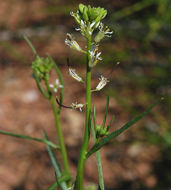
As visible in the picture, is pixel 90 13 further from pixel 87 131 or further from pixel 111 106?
pixel 111 106

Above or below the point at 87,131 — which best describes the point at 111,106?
below

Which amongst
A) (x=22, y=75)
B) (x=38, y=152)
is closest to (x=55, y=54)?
(x=22, y=75)

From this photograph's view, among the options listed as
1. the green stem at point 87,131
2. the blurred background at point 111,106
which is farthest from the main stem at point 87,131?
the blurred background at point 111,106

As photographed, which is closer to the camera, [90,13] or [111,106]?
[90,13]

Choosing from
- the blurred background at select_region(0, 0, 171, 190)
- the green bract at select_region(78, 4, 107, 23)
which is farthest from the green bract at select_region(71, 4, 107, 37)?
the blurred background at select_region(0, 0, 171, 190)

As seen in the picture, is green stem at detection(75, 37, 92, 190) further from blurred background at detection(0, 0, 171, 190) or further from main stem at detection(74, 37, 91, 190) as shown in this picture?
blurred background at detection(0, 0, 171, 190)

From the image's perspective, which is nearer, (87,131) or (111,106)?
(87,131)

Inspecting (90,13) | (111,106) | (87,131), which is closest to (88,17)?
(90,13)

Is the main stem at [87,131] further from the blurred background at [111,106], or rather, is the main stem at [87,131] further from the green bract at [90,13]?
the blurred background at [111,106]

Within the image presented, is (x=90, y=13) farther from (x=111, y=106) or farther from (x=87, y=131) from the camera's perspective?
(x=111, y=106)

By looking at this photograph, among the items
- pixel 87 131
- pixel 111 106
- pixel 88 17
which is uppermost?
pixel 88 17
